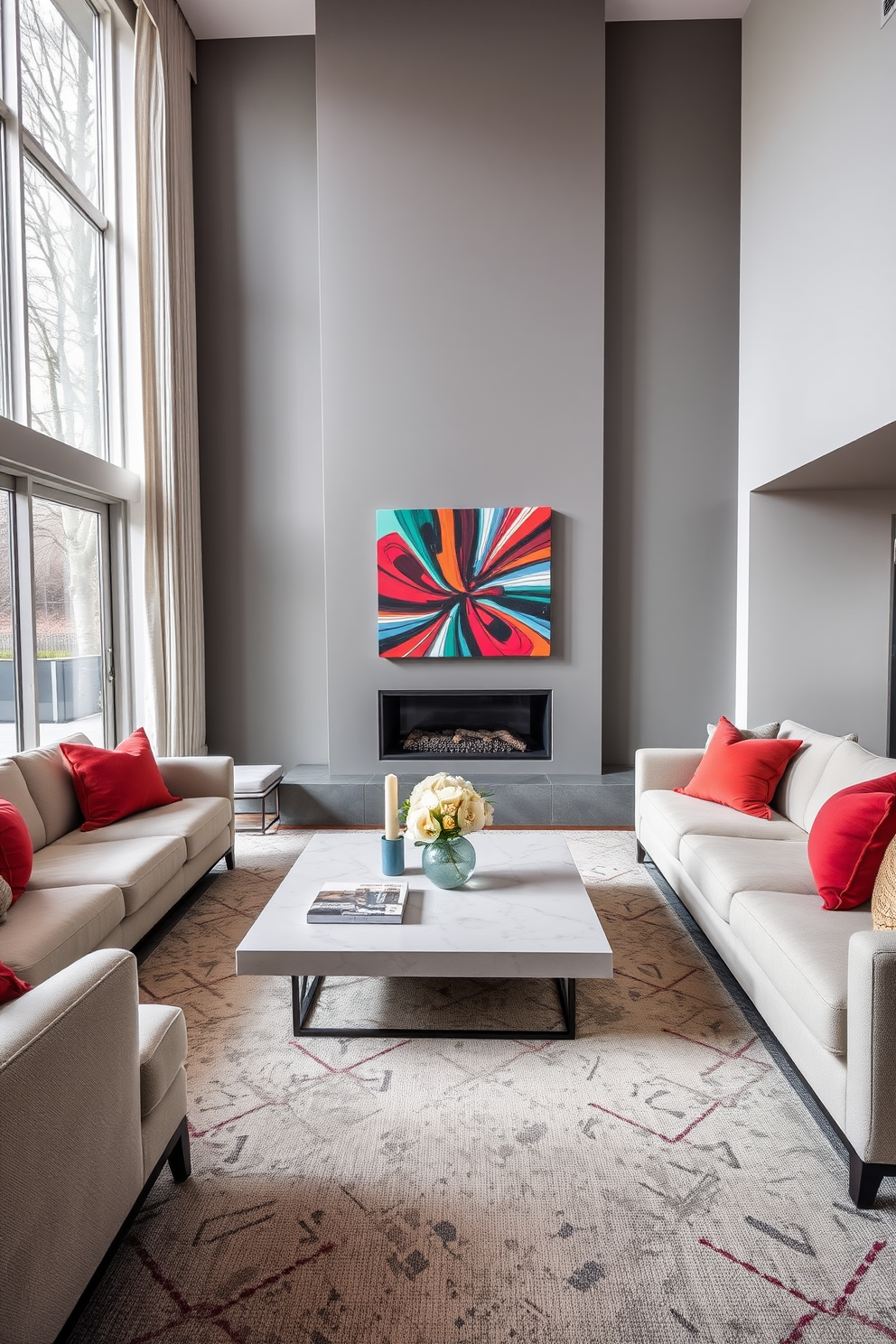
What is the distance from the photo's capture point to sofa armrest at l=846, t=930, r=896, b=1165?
1.47 meters

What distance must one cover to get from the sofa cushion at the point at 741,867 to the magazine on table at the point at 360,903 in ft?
3.40

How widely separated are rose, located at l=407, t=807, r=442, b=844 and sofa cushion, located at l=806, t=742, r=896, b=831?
4.51 ft

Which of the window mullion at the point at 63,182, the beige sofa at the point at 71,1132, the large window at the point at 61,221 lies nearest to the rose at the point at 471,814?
the beige sofa at the point at 71,1132

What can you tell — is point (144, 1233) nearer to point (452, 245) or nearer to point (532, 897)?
point (532, 897)

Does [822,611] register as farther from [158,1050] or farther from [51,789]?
[158,1050]

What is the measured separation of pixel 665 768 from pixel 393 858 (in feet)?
5.53

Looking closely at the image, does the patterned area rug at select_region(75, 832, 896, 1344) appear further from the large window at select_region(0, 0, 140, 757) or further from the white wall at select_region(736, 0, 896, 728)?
the white wall at select_region(736, 0, 896, 728)

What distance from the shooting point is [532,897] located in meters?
2.44

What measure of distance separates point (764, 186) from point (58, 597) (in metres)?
4.47

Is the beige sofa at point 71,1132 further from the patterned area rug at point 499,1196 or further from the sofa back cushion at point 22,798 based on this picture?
the sofa back cushion at point 22,798

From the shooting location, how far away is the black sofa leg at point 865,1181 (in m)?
1.56

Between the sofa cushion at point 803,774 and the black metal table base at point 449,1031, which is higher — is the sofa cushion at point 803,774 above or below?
above

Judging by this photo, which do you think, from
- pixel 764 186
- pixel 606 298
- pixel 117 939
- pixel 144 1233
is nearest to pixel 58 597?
pixel 117 939

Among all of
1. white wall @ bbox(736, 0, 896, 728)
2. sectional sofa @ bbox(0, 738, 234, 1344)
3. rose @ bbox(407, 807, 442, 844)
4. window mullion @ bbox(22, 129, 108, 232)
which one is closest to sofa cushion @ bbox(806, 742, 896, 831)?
white wall @ bbox(736, 0, 896, 728)
